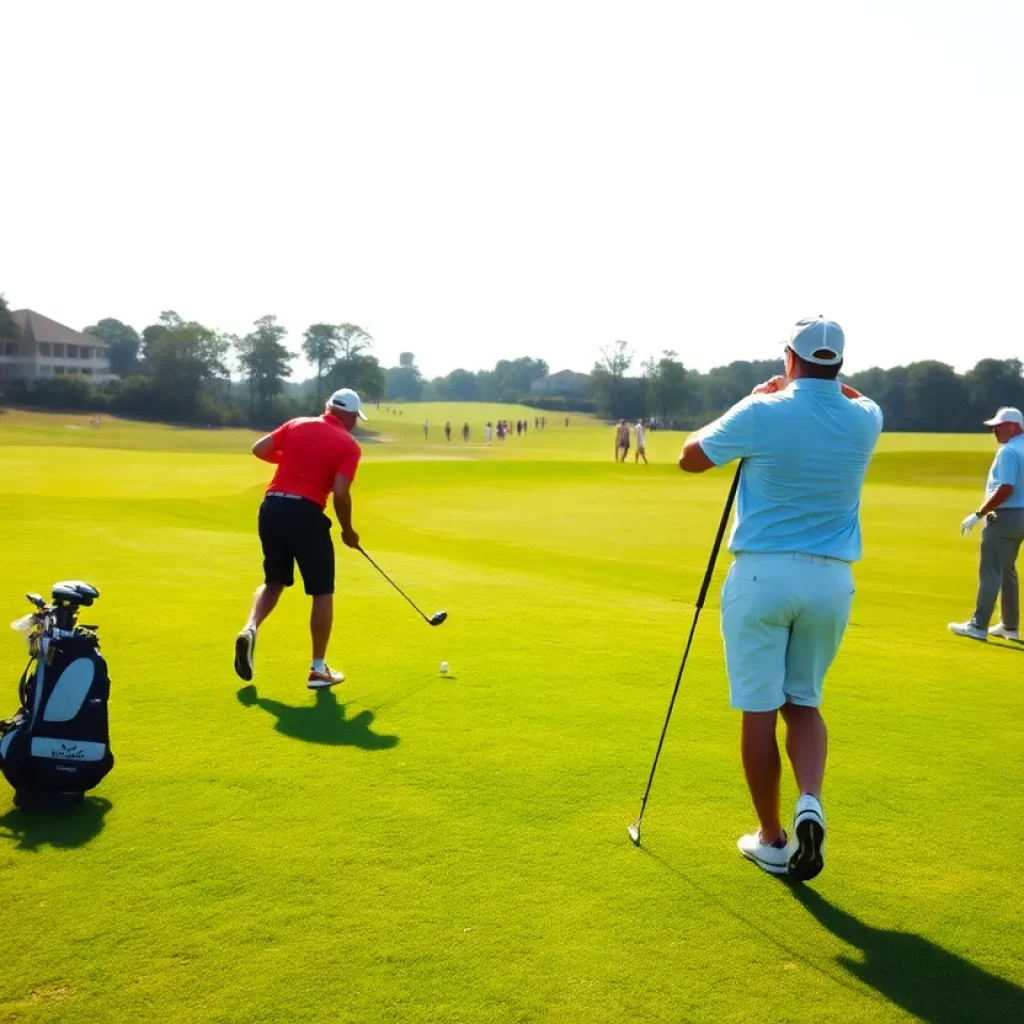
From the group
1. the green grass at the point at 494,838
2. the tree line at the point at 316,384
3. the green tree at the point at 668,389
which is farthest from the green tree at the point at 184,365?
the green grass at the point at 494,838

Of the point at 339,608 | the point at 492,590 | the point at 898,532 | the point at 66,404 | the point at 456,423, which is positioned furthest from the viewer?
the point at 456,423

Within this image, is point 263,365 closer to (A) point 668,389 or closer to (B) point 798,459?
(A) point 668,389

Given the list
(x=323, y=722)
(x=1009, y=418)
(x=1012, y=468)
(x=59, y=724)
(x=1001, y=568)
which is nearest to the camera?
(x=59, y=724)

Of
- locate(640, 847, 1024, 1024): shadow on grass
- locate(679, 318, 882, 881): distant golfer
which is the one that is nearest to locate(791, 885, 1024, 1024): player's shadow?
locate(640, 847, 1024, 1024): shadow on grass

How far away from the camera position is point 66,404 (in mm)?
103312

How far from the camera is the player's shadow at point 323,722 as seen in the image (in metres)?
6.27

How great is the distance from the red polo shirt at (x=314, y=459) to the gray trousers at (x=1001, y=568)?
7.10m

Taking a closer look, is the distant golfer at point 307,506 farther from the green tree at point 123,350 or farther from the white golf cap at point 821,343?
the green tree at point 123,350

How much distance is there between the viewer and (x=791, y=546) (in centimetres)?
453

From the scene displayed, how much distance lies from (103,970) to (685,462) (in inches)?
122

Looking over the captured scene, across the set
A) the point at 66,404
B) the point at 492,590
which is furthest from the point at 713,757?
the point at 66,404

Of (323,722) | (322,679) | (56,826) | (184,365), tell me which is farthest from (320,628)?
(184,365)

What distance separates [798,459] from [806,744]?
1.33m

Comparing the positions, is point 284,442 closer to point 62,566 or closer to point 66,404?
point 62,566
